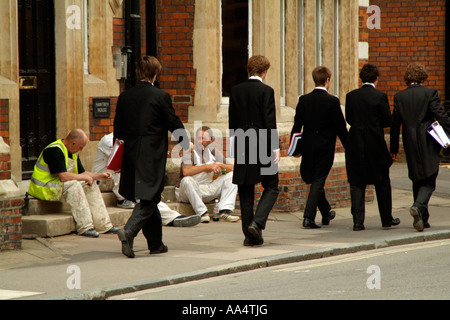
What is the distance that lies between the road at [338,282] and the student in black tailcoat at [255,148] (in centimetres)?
94

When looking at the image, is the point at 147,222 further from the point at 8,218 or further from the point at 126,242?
the point at 8,218

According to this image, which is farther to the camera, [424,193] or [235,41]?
[235,41]

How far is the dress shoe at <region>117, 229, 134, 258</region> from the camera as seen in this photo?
8930 millimetres

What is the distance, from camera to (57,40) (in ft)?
37.5

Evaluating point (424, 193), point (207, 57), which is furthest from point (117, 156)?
point (207, 57)

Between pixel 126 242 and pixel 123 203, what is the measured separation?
2.63m

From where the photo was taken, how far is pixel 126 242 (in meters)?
8.96

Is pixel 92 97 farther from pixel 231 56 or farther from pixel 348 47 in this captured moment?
pixel 348 47

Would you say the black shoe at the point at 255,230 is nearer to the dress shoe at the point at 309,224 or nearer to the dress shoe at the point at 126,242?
the dress shoe at the point at 126,242

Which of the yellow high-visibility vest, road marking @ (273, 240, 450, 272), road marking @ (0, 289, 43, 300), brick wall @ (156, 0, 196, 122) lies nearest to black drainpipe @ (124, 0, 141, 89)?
the yellow high-visibility vest

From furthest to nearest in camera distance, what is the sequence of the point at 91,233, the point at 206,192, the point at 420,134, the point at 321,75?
1. the point at 206,192
2. the point at 321,75
3. the point at 420,134
4. the point at 91,233

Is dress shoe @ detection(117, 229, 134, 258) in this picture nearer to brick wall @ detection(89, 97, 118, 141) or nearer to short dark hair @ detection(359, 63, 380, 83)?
brick wall @ detection(89, 97, 118, 141)

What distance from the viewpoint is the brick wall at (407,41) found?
20.1m

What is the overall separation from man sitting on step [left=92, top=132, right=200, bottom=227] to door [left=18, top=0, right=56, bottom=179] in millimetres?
682
